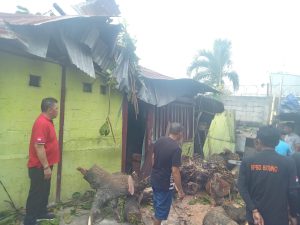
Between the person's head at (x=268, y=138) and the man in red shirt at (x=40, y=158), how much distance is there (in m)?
3.13

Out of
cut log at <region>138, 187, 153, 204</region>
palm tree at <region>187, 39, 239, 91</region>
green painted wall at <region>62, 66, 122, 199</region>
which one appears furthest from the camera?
palm tree at <region>187, 39, 239, 91</region>

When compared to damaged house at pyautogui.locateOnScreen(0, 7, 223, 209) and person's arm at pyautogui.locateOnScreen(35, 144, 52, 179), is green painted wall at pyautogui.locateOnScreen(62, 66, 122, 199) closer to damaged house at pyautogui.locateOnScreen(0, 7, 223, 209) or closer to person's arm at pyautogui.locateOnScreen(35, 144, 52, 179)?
damaged house at pyautogui.locateOnScreen(0, 7, 223, 209)

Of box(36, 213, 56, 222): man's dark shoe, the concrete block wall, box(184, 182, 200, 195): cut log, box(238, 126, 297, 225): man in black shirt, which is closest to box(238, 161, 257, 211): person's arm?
box(238, 126, 297, 225): man in black shirt

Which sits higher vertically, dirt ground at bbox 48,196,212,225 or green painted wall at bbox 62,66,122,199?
green painted wall at bbox 62,66,122,199

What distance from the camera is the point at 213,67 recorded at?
1057 inches

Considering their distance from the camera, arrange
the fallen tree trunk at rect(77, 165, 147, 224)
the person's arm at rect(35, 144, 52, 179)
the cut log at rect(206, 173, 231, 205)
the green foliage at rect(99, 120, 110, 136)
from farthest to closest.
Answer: the cut log at rect(206, 173, 231, 205)
the green foliage at rect(99, 120, 110, 136)
the fallen tree trunk at rect(77, 165, 147, 224)
the person's arm at rect(35, 144, 52, 179)

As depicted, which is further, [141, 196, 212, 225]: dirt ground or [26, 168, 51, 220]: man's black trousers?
[141, 196, 212, 225]: dirt ground

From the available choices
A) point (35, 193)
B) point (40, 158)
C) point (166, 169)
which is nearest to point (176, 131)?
point (166, 169)

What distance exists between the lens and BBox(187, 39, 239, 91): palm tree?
26.6m

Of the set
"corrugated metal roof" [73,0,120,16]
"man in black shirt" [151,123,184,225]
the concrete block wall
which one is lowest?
"man in black shirt" [151,123,184,225]

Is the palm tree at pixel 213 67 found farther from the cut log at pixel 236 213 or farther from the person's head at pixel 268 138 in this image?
the person's head at pixel 268 138

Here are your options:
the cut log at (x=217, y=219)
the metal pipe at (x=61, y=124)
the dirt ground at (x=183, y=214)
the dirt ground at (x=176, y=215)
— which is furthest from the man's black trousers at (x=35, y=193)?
the cut log at (x=217, y=219)

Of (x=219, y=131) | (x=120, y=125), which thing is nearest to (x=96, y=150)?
(x=120, y=125)

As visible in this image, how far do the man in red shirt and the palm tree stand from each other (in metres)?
22.2
